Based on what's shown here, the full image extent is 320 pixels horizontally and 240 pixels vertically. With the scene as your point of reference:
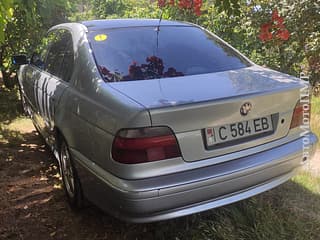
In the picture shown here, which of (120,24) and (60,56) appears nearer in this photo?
(120,24)

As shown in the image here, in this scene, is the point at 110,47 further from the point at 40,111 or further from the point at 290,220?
the point at 290,220

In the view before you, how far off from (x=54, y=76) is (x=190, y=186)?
2.08m

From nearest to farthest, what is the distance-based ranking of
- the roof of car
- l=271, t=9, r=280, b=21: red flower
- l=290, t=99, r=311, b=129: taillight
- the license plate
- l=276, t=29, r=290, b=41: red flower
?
the license plate → l=290, t=99, r=311, b=129: taillight → the roof of car → l=276, t=29, r=290, b=41: red flower → l=271, t=9, r=280, b=21: red flower

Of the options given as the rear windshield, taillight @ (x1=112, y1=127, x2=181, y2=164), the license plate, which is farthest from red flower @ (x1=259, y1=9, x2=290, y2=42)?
taillight @ (x1=112, y1=127, x2=181, y2=164)

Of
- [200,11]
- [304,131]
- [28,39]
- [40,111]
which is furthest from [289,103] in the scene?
[28,39]

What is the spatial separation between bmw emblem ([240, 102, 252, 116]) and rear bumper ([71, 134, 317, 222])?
0.96ft

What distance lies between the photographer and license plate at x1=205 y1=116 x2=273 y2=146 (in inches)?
93.0

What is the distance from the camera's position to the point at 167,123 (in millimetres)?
2236

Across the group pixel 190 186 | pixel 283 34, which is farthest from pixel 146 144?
pixel 283 34

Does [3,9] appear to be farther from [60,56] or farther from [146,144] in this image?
[146,144]

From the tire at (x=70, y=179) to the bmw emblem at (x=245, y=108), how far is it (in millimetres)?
1419

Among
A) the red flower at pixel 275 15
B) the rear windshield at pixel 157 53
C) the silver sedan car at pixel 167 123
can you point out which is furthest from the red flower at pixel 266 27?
the silver sedan car at pixel 167 123

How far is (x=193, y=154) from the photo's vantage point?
2.31 m

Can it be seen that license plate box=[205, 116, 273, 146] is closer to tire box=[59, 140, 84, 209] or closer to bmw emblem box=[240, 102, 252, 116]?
bmw emblem box=[240, 102, 252, 116]
